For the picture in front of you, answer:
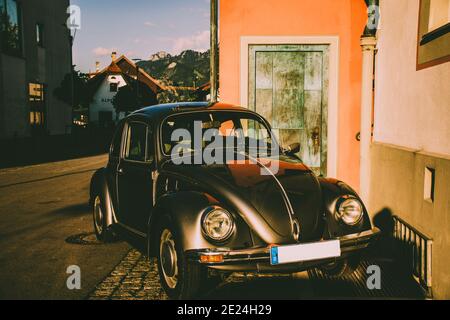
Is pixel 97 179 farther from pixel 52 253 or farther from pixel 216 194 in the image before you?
pixel 216 194

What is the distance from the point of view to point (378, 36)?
6887 mm

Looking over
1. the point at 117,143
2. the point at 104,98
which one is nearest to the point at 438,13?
the point at 117,143

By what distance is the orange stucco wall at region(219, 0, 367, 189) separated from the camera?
8.78 m

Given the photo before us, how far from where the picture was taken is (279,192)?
3.96 metres

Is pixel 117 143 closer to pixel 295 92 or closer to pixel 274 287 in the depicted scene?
pixel 274 287

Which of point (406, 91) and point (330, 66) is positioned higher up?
point (330, 66)

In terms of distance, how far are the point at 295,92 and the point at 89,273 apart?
5.49m

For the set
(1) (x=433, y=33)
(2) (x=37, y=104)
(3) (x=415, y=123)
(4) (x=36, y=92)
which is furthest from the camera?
(2) (x=37, y=104)

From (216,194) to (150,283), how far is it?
1.28m

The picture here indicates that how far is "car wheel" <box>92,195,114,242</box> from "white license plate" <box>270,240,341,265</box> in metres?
2.75
